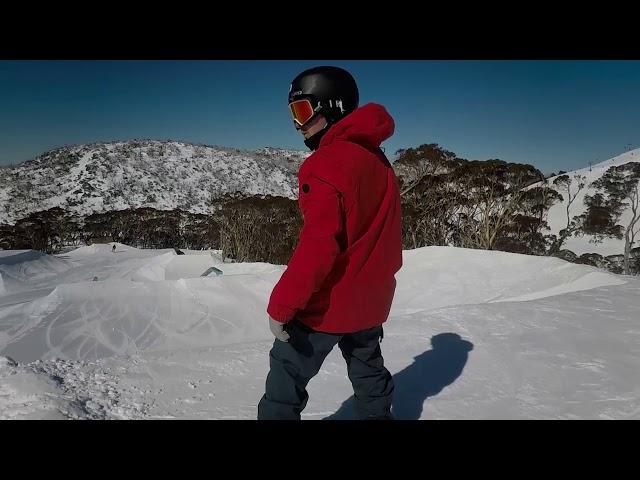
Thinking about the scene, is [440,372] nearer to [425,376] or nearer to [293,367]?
[425,376]

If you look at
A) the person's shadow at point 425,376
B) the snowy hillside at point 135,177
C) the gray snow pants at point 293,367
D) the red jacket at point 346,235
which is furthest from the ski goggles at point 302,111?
the snowy hillside at point 135,177

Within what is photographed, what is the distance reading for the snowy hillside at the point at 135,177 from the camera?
78562mm

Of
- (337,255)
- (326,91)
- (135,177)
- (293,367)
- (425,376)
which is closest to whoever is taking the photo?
(337,255)

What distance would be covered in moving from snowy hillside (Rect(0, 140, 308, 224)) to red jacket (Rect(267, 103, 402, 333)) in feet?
272

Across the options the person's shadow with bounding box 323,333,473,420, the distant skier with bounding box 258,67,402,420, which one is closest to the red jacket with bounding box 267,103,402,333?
the distant skier with bounding box 258,67,402,420

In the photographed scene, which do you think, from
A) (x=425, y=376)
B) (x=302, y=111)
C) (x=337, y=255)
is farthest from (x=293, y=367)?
(x=425, y=376)

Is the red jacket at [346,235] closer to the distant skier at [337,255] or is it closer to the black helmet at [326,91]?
the distant skier at [337,255]

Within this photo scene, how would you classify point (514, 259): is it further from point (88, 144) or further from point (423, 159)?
point (88, 144)

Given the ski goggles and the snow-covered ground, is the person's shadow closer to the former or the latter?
the snow-covered ground

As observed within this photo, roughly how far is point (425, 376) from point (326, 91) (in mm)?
2119

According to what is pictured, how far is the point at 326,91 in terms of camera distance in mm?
1664

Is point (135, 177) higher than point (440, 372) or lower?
higher

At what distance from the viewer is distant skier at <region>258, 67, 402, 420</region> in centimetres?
138
